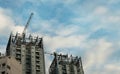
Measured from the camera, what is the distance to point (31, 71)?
191 metres

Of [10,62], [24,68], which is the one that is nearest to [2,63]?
[10,62]

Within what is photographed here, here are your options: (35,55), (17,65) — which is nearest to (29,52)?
(35,55)

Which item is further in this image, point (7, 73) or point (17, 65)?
point (17, 65)

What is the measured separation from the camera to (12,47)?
19875cm

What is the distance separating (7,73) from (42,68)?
6136cm

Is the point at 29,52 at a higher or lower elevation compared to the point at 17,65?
higher

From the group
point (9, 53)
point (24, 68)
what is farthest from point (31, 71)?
point (9, 53)

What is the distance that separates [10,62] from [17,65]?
740cm

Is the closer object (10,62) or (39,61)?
(10,62)

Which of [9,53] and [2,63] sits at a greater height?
[9,53]

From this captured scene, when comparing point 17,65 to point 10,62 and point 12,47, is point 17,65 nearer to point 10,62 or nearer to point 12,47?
point 10,62

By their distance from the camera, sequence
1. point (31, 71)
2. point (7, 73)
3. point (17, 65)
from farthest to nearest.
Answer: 1. point (31, 71)
2. point (17, 65)
3. point (7, 73)

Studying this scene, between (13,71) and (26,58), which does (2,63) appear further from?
(26,58)

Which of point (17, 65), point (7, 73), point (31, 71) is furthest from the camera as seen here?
point (31, 71)
